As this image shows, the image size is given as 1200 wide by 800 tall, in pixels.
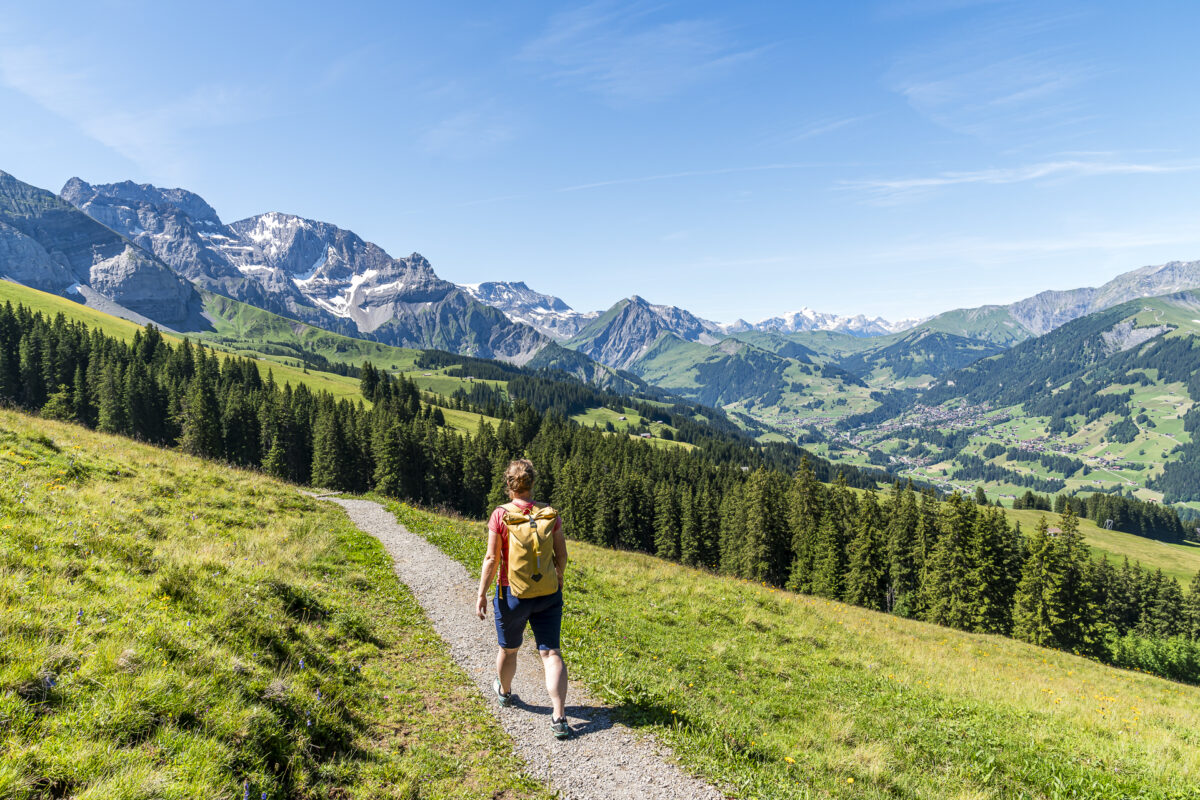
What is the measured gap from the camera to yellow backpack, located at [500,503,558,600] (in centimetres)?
863

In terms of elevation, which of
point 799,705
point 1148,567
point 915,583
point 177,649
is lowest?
point 1148,567

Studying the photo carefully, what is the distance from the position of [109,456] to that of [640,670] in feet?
75.5

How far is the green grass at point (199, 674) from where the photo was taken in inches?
204

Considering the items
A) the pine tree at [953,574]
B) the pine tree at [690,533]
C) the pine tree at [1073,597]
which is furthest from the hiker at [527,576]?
the pine tree at [690,533]

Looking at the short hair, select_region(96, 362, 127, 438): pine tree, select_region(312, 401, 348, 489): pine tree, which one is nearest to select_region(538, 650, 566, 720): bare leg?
the short hair

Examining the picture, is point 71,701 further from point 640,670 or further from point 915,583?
point 915,583

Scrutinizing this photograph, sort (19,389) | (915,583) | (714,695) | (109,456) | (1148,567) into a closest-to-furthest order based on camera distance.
Result: (714,695) → (109,456) → (915,583) → (19,389) → (1148,567)

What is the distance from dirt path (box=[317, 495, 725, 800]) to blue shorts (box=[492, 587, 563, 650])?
4.77 ft

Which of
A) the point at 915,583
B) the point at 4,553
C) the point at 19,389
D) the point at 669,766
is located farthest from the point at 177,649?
the point at 19,389

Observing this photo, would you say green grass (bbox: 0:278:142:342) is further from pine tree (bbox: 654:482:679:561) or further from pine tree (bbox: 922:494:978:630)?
pine tree (bbox: 922:494:978:630)

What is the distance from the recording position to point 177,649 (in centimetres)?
715

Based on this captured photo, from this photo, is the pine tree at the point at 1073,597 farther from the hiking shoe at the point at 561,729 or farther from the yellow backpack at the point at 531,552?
the yellow backpack at the point at 531,552

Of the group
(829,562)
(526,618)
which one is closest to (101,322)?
(829,562)

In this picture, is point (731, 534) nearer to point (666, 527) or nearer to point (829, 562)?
point (666, 527)
